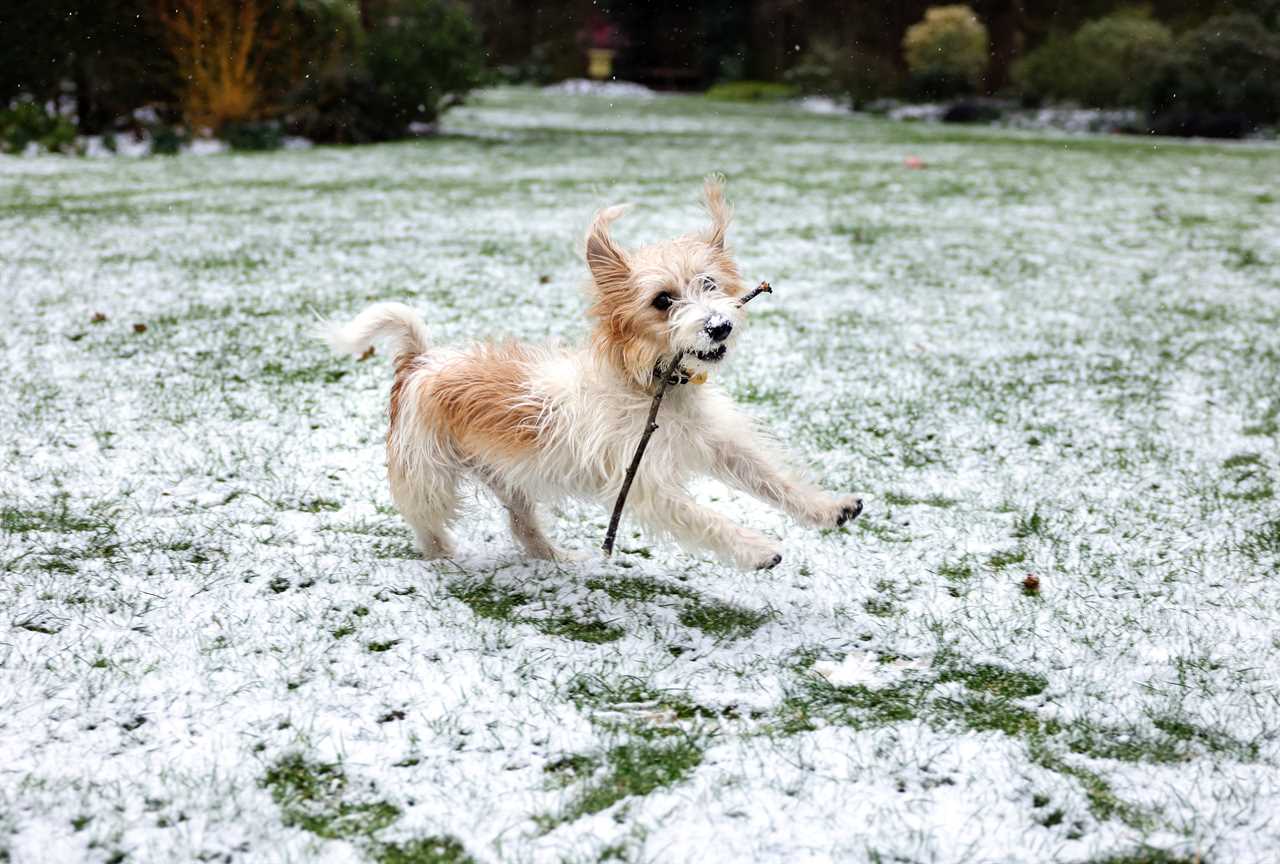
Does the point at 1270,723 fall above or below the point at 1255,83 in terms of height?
below

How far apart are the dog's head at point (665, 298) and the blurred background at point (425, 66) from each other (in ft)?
51.4

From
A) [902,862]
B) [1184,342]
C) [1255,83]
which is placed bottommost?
[902,862]

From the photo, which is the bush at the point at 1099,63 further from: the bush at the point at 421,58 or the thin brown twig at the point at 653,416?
the thin brown twig at the point at 653,416

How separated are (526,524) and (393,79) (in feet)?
55.7

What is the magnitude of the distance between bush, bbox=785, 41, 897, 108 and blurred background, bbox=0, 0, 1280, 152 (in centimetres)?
7

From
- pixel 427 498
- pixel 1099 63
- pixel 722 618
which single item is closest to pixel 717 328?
pixel 722 618

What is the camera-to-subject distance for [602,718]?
116 inches

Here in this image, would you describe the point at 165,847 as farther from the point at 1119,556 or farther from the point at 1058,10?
the point at 1058,10

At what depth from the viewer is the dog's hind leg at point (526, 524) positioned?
3.92 m

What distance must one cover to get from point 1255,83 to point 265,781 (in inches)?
997

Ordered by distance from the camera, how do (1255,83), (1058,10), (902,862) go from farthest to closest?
(1058,10)
(1255,83)
(902,862)

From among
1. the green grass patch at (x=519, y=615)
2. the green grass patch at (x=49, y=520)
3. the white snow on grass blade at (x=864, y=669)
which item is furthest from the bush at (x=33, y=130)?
the white snow on grass blade at (x=864, y=669)

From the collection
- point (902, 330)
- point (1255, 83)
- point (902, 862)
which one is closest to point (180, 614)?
point (902, 862)

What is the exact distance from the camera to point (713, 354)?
10.3 ft
